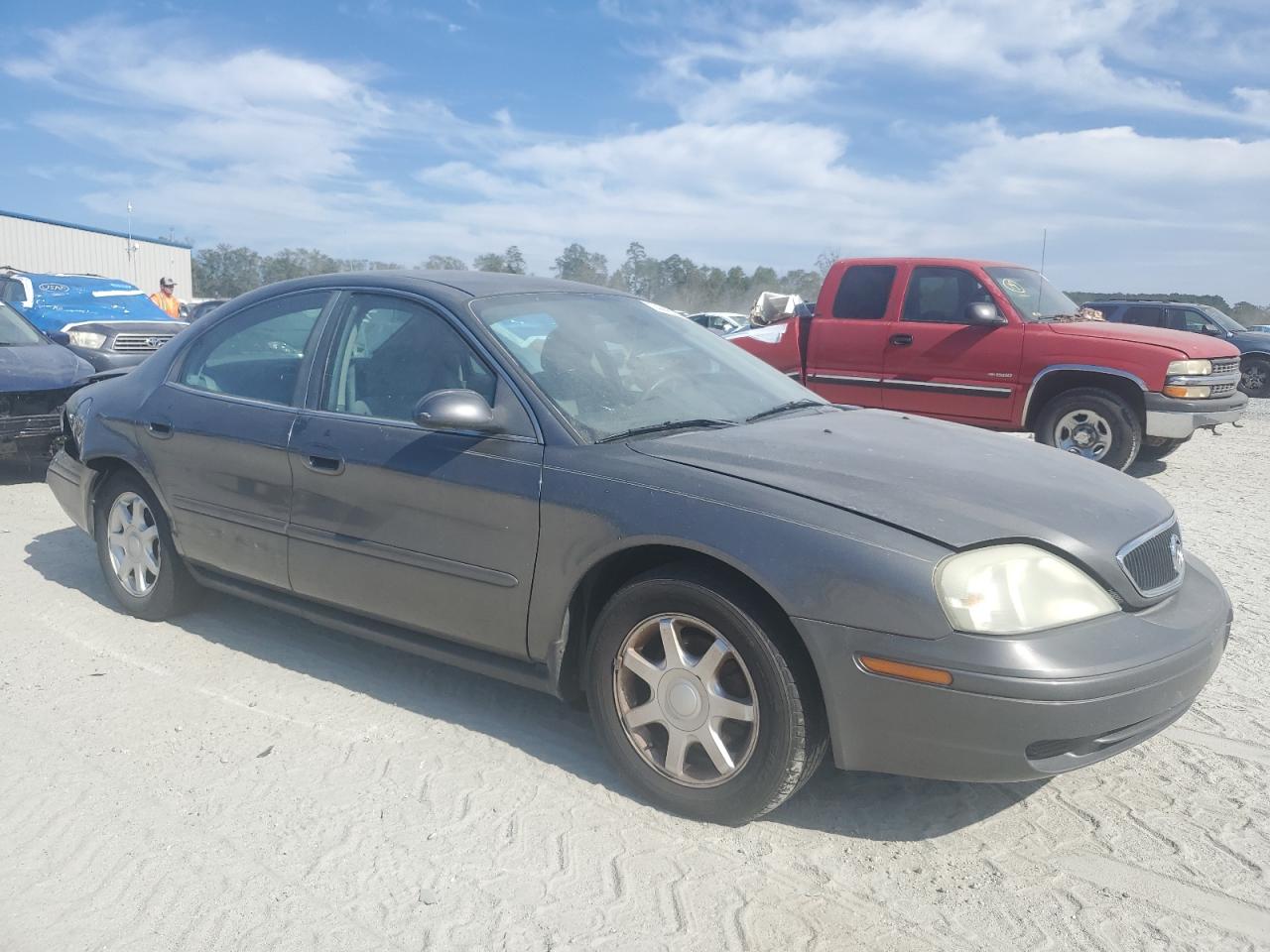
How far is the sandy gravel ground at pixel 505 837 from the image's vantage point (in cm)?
254

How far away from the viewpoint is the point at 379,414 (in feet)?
12.2

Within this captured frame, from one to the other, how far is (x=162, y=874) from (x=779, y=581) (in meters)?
1.85

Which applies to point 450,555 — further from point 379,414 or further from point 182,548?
point 182,548

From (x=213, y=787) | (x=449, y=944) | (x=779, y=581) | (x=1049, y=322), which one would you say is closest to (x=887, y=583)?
(x=779, y=581)

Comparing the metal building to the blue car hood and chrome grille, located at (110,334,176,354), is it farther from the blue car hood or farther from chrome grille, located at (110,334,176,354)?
chrome grille, located at (110,334,176,354)

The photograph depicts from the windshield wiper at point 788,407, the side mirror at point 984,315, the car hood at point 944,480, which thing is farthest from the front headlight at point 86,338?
the car hood at point 944,480

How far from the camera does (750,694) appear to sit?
2.87 meters

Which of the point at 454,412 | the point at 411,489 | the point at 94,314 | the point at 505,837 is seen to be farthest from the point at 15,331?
the point at 505,837

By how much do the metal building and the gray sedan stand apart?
33227 millimetres

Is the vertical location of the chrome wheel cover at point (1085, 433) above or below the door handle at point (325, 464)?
below

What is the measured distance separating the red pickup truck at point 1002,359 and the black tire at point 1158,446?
0.02 meters

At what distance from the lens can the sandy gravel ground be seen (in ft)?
8.35

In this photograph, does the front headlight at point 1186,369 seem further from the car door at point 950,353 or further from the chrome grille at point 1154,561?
the chrome grille at point 1154,561

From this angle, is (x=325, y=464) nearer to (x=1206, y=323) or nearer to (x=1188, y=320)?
(x=1188, y=320)
